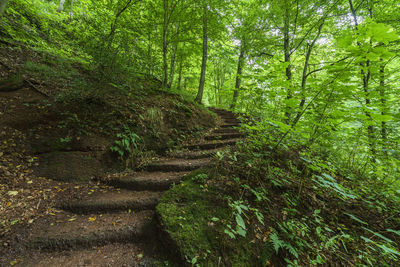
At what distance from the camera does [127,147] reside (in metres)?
3.74

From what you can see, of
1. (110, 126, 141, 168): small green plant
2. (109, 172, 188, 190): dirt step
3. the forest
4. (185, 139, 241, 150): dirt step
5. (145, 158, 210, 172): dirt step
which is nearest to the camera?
the forest

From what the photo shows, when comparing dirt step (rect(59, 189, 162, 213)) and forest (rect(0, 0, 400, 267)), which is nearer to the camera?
forest (rect(0, 0, 400, 267))

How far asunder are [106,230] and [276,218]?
2.62 meters

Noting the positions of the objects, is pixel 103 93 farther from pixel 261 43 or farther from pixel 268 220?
pixel 261 43

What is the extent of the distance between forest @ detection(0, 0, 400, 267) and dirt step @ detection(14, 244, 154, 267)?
2 centimetres

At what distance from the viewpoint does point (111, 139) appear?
3.78 meters

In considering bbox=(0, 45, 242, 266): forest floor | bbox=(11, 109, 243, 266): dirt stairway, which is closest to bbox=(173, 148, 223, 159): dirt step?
bbox=(0, 45, 242, 266): forest floor

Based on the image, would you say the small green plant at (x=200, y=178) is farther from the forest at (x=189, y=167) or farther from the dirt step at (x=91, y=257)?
the dirt step at (x=91, y=257)

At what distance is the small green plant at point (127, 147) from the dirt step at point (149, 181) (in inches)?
20.4

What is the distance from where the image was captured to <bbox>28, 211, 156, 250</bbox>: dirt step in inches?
80.7

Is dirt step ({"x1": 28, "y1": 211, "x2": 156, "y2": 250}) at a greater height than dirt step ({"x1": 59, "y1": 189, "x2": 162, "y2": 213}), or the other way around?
dirt step ({"x1": 59, "y1": 189, "x2": 162, "y2": 213})

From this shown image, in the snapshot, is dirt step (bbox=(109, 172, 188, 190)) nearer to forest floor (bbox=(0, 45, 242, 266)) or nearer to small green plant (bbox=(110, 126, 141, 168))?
forest floor (bbox=(0, 45, 242, 266))

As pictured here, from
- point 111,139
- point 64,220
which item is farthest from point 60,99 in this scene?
point 64,220

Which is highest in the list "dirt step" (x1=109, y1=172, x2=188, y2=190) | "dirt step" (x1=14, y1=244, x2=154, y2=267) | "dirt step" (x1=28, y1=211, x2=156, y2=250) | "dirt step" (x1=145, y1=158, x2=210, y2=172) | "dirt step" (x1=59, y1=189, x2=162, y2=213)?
"dirt step" (x1=145, y1=158, x2=210, y2=172)
